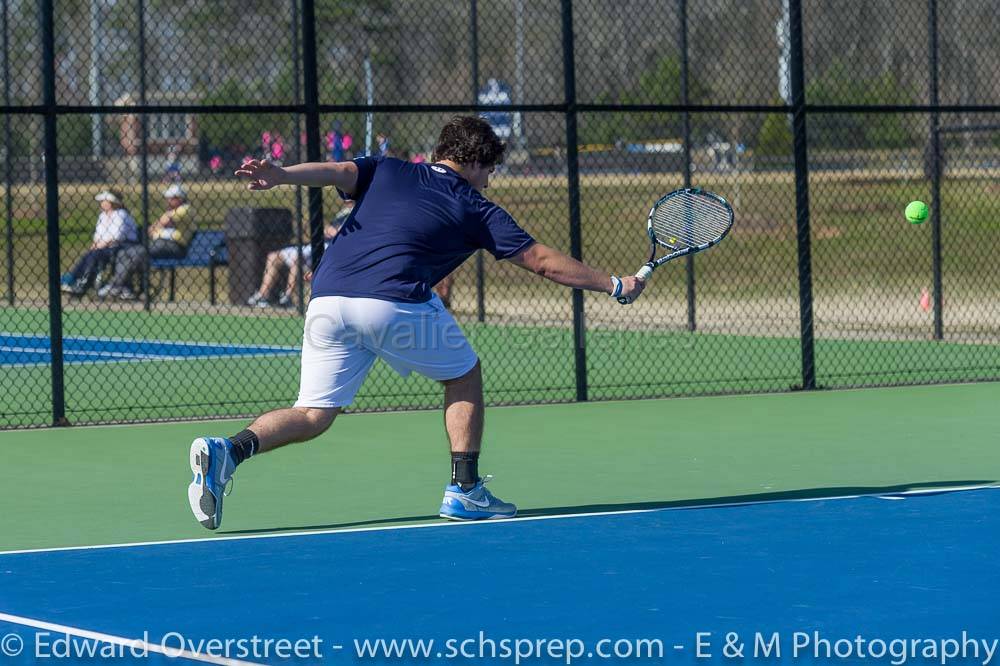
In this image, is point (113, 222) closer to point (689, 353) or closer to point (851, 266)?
point (689, 353)

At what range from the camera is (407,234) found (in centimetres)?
715

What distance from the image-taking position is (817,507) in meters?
7.52

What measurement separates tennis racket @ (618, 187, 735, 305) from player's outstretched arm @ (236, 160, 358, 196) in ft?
4.57

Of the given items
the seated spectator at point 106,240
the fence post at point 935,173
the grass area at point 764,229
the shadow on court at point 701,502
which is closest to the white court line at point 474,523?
the shadow on court at point 701,502

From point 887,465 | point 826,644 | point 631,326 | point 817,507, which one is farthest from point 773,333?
point 826,644

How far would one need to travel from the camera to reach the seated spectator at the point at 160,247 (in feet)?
62.5

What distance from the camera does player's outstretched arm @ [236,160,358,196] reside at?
22.4 feet

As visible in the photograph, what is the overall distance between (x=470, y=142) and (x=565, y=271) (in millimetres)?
678

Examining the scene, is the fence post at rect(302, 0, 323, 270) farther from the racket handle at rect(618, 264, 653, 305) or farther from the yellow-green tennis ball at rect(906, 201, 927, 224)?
the yellow-green tennis ball at rect(906, 201, 927, 224)

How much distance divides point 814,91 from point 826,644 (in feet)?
59.2

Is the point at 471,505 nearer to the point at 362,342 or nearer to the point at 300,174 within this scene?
the point at 362,342

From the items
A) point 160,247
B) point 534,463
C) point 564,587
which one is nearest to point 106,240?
point 160,247

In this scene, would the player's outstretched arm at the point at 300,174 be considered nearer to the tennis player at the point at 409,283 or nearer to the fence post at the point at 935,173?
the tennis player at the point at 409,283

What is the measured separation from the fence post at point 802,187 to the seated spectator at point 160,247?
8.48m
